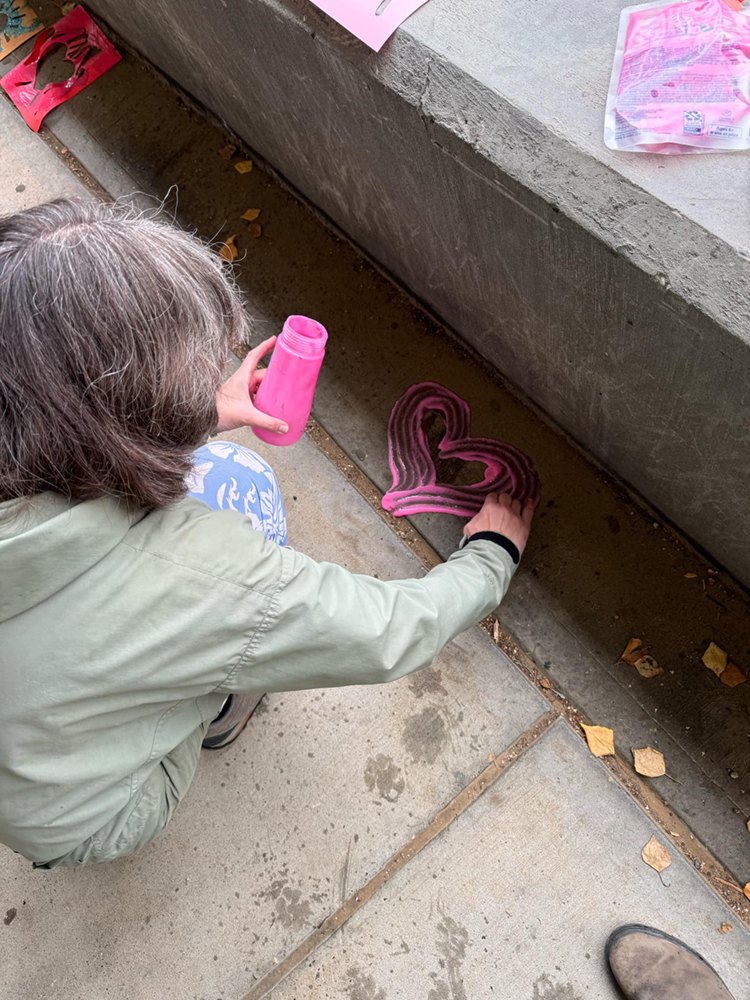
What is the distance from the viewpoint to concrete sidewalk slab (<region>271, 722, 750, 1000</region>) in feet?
5.77

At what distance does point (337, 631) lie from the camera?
129 centimetres

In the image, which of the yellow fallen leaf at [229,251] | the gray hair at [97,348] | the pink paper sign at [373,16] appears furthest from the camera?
the yellow fallen leaf at [229,251]

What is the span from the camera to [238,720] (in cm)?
194

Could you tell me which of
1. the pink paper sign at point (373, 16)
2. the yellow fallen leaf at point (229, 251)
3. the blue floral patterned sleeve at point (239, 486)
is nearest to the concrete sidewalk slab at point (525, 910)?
the blue floral patterned sleeve at point (239, 486)

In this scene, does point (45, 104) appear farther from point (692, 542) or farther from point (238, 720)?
point (692, 542)

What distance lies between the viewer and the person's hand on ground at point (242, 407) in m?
1.61

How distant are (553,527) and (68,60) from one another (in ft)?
8.41

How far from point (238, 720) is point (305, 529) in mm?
551

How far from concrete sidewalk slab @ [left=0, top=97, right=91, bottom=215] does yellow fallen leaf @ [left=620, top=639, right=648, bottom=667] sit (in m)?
2.28

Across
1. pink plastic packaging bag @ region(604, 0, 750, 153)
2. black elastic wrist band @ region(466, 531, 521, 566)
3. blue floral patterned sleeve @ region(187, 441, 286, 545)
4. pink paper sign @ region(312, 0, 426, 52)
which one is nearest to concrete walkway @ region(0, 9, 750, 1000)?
black elastic wrist band @ region(466, 531, 521, 566)

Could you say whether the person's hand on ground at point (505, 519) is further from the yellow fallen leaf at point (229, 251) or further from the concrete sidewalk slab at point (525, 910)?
the yellow fallen leaf at point (229, 251)

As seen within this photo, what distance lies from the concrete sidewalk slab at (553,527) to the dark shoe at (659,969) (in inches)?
9.2

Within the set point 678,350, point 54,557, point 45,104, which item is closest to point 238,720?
point 54,557

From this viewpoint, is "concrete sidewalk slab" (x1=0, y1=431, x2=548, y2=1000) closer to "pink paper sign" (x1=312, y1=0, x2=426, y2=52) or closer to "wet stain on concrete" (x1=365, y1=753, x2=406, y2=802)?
"wet stain on concrete" (x1=365, y1=753, x2=406, y2=802)
